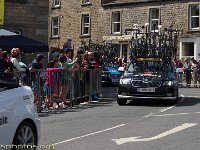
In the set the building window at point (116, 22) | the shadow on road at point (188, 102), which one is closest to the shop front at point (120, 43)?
the building window at point (116, 22)

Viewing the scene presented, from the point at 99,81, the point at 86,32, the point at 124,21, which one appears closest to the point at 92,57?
the point at 99,81

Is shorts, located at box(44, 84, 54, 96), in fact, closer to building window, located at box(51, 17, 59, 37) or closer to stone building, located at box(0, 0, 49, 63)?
stone building, located at box(0, 0, 49, 63)

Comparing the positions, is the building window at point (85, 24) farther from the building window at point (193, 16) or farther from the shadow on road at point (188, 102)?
the shadow on road at point (188, 102)

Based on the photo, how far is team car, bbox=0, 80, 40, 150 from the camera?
7094mm

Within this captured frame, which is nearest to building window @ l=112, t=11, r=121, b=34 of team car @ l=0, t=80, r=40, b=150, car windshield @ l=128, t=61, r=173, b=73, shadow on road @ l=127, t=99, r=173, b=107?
shadow on road @ l=127, t=99, r=173, b=107

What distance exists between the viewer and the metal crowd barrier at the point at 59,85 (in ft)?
49.3

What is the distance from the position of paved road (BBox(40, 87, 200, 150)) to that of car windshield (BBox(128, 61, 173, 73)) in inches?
50.9

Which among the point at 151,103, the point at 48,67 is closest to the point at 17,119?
the point at 48,67

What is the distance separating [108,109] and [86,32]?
3152 cm

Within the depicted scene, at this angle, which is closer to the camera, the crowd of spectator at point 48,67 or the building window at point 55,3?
the crowd of spectator at point 48,67

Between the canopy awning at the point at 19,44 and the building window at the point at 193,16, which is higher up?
the building window at the point at 193,16

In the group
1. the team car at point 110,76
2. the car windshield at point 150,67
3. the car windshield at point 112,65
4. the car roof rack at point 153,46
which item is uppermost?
the car roof rack at point 153,46

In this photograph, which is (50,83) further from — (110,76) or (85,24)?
(85,24)

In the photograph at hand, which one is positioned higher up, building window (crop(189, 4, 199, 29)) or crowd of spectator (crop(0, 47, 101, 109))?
building window (crop(189, 4, 199, 29))
